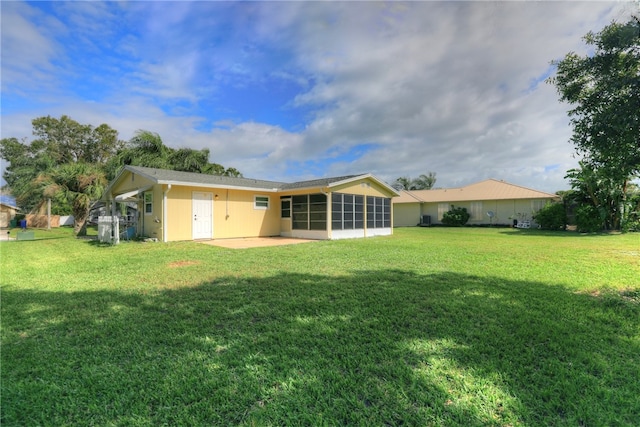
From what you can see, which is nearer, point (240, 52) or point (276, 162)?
point (240, 52)

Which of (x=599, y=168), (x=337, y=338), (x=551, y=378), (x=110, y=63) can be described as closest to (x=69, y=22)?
(x=110, y=63)

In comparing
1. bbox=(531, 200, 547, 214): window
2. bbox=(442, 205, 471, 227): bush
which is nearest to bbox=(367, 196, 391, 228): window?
bbox=(442, 205, 471, 227): bush

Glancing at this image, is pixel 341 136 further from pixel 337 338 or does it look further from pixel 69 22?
pixel 337 338

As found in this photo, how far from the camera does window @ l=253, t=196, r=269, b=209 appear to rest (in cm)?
1560

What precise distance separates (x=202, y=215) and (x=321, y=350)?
12.1m

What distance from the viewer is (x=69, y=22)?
7379 mm

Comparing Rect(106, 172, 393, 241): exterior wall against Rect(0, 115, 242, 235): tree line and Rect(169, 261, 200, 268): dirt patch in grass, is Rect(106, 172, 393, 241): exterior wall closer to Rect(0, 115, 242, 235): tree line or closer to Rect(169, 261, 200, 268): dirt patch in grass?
Rect(0, 115, 242, 235): tree line

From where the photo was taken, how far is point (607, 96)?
4.69 m

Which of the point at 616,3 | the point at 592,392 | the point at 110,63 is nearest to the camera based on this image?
the point at 592,392

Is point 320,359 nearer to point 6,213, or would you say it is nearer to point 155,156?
point 155,156

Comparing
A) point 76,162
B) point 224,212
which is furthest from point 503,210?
point 76,162

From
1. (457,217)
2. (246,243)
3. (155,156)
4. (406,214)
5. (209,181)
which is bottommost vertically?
(246,243)

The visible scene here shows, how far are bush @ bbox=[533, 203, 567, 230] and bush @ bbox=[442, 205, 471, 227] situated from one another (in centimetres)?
601

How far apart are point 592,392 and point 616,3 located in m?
5.92
